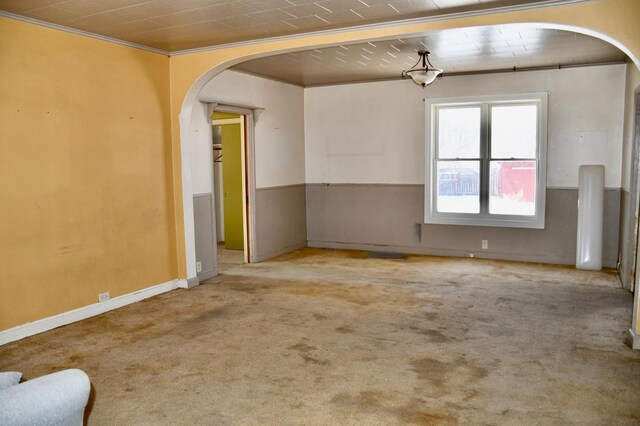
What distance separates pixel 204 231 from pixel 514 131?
171 inches

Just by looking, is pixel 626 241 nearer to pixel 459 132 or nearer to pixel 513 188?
pixel 513 188

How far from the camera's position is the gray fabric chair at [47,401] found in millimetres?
1675

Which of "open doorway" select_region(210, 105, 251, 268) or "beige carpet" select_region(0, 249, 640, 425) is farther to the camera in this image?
"open doorway" select_region(210, 105, 251, 268)

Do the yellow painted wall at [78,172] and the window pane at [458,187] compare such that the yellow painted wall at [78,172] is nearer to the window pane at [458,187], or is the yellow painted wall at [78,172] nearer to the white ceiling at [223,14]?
the white ceiling at [223,14]

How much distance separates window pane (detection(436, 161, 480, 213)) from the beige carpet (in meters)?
1.60

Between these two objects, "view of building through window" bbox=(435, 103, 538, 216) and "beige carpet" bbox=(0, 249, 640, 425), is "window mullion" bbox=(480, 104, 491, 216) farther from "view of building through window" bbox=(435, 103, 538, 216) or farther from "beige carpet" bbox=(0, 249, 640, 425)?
"beige carpet" bbox=(0, 249, 640, 425)

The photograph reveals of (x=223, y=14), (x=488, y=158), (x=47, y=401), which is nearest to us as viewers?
(x=47, y=401)

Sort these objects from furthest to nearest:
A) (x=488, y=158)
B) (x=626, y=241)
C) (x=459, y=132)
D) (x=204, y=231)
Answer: (x=459, y=132) → (x=488, y=158) → (x=204, y=231) → (x=626, y=241)

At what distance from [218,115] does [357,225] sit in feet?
9.04

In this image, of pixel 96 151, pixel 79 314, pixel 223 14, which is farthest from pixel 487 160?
pixel 79 314

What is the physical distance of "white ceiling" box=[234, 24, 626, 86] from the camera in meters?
4.97

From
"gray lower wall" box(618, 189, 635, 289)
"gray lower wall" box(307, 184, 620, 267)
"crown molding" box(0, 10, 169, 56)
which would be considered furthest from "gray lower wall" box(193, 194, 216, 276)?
"gray lower wall" box(618, 189, 635, 289)

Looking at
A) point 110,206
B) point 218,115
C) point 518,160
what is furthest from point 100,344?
point 518,160

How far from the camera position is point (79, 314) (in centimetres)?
460
